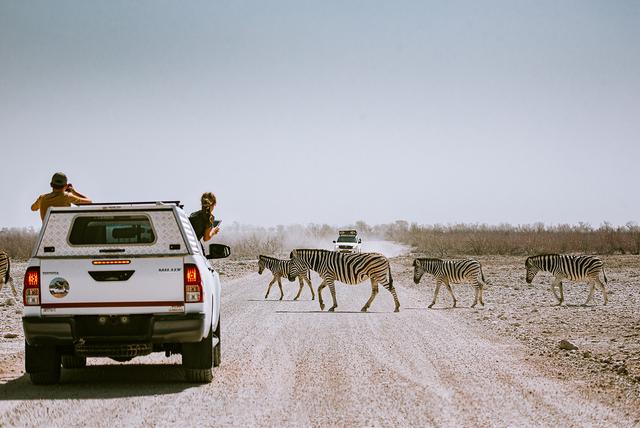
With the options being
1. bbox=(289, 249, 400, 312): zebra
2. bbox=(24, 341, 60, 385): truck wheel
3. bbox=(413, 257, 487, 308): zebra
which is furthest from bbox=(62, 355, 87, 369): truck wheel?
bbox=(413, 257, 487, 308): zebra

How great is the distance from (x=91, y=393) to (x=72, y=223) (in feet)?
6.44

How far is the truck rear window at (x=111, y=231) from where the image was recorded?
1005 centimetres

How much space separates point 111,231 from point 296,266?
15729mm

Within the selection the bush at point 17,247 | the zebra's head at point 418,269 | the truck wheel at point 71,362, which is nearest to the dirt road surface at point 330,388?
the truck wheel at point 71,362

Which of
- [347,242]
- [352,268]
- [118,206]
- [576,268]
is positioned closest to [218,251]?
[118,206]

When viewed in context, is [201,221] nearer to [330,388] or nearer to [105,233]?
[105,233]

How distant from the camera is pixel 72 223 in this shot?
9.71 metres

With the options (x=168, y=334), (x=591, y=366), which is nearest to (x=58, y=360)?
(x=168, y=334)

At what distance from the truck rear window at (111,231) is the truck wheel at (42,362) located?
130 centimetres

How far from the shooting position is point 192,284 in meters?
9.30

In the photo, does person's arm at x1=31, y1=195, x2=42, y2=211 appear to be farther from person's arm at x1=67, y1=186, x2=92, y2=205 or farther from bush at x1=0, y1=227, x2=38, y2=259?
bush at x1=0, y1=227, x2=38, y2=259

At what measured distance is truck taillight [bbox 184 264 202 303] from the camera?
9.28m

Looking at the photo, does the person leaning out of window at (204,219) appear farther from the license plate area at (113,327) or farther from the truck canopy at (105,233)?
the license plate area at (113,327)

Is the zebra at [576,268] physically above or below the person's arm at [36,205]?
below
